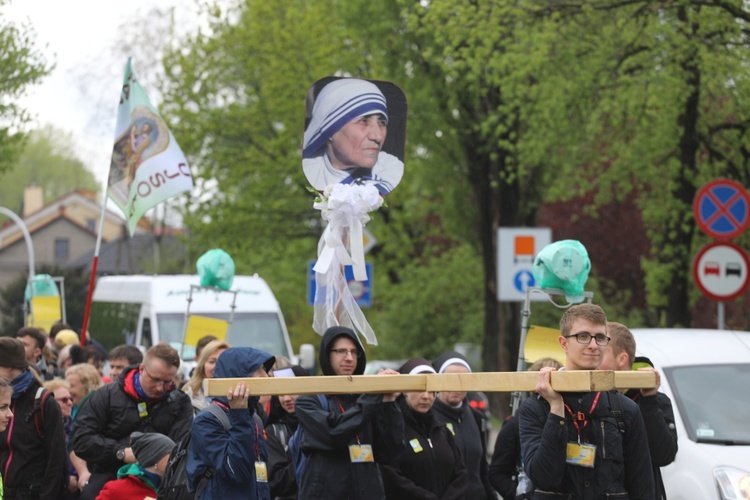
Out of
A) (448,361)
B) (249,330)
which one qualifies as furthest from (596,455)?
(249,330)

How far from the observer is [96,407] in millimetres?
8938

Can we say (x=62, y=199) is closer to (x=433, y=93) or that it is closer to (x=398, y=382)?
(x=433, y=93)

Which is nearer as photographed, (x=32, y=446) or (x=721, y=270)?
(x=32, y=446)

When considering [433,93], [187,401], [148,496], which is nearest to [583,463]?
[148,496]

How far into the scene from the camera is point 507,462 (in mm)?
8867

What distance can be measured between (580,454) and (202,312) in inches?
491

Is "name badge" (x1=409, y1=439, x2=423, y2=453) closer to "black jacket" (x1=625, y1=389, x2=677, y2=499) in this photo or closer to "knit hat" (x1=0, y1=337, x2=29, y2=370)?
"black jacket" (x1=625, y1=389, x2=677, y2=499)

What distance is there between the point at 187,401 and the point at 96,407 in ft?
1.94

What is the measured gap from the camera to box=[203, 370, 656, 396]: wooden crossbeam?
5.73 metres

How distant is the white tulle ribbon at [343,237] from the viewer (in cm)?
730

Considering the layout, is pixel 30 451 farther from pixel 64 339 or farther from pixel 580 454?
pixel 64 339

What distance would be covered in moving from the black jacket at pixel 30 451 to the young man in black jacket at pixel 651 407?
12.5 feet

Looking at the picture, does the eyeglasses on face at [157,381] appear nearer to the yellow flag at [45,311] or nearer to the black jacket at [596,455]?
the black jacket at [596,455]

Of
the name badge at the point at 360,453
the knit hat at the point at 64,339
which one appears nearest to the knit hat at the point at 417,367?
the name badge at the point at 360,453
